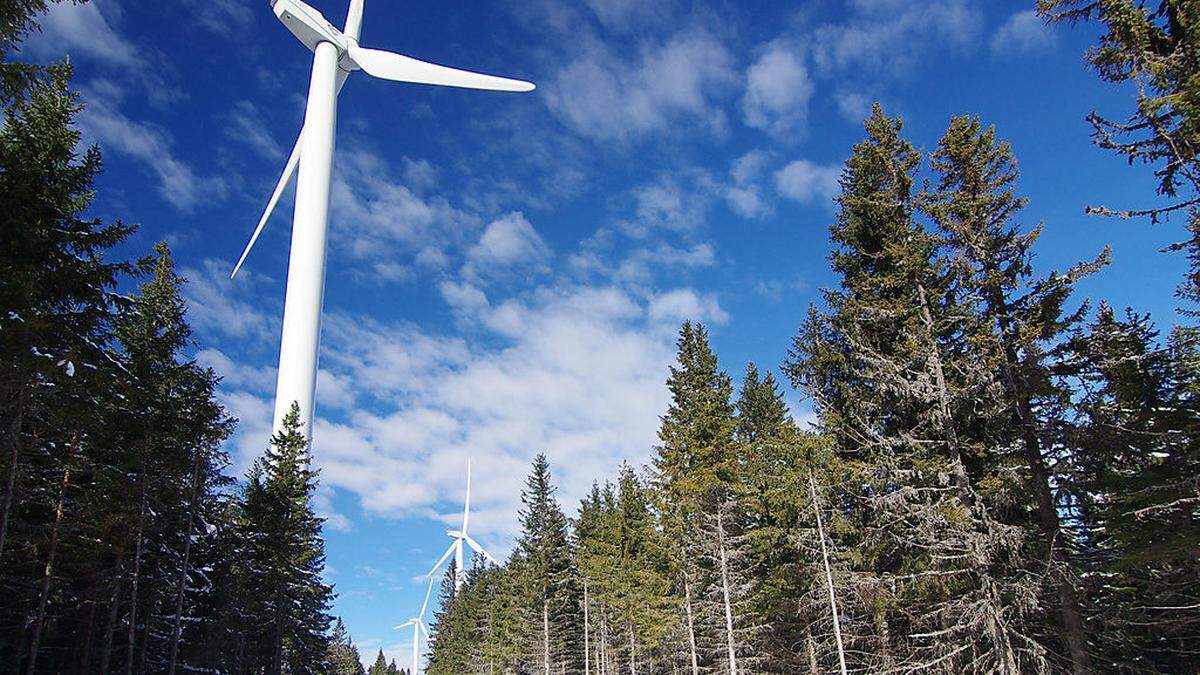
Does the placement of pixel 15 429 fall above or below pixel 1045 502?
above

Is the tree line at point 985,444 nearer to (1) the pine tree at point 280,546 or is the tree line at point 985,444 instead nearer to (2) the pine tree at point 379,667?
(1) the pine tree at point 280,546

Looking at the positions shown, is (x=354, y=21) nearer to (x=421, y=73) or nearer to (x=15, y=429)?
(x=421, y=73)

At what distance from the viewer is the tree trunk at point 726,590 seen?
82.9 ft

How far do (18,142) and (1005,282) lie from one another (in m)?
27.4

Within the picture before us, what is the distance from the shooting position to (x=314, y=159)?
53625 mm

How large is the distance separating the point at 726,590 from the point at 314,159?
46941mm

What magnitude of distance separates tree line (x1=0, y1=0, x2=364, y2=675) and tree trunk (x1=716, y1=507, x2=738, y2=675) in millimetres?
20528

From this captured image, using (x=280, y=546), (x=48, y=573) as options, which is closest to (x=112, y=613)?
(x=48, y=573)

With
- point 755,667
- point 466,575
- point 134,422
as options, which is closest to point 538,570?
point 755,667

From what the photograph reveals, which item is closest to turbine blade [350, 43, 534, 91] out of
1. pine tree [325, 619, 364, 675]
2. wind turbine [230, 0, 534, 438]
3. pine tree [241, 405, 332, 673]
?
wind turbine [230, 0, 534, 438]

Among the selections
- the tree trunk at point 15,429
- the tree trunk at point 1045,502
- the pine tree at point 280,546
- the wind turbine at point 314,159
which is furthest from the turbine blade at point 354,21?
the tree trunk at point 1045,502

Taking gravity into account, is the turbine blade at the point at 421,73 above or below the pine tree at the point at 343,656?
above

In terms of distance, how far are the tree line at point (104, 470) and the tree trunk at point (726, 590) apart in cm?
2053

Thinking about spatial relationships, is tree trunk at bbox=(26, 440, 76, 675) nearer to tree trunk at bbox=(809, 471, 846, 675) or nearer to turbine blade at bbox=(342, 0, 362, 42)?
tree trunk at bbox=(809, 471, 846, 675)
